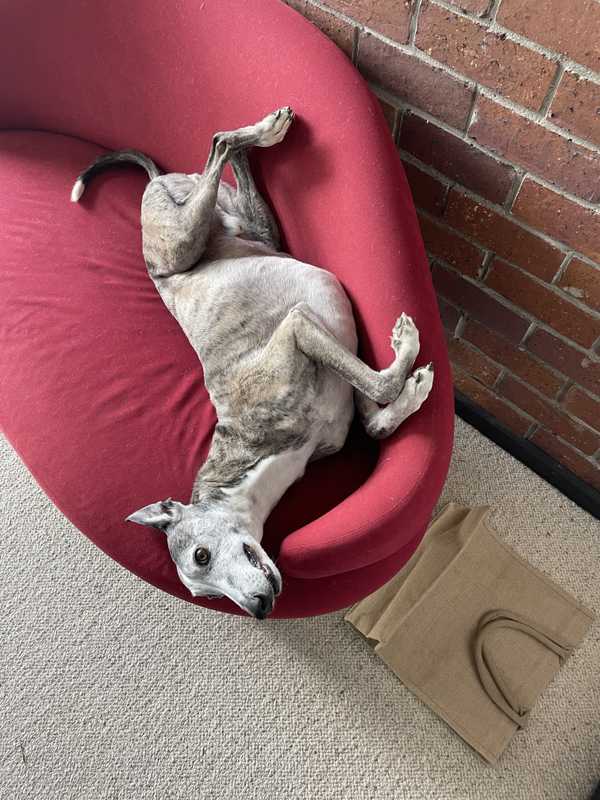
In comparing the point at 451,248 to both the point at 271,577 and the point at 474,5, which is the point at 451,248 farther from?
the point at 271,577

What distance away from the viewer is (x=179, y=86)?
1.90 metres

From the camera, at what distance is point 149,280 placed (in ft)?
6.57

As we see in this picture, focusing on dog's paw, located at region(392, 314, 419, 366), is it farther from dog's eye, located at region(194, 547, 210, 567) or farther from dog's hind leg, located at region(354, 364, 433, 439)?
dog's eye, located at region(194, 547, 210, 567)

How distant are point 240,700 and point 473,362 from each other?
1.33 metres

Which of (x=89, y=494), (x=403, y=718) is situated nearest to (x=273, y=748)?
(x=403, y=718)

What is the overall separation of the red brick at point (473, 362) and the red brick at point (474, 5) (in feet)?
3.31

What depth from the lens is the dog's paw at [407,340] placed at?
4.76ft

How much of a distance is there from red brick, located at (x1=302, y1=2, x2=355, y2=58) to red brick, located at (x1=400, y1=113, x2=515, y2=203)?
0.86 ft

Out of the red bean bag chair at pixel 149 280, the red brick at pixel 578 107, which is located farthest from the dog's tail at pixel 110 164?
the red brick at pixel 578 107

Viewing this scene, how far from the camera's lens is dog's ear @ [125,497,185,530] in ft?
4.89

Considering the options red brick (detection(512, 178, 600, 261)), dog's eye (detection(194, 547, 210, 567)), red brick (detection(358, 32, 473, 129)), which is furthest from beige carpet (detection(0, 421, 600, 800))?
red brick (detection(358, 32, 473, 129))

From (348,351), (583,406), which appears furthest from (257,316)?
(583,406)

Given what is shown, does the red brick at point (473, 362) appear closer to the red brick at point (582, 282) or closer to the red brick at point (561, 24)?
the red brick at point (582, 282)

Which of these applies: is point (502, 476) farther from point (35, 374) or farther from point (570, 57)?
point (35, 374)
